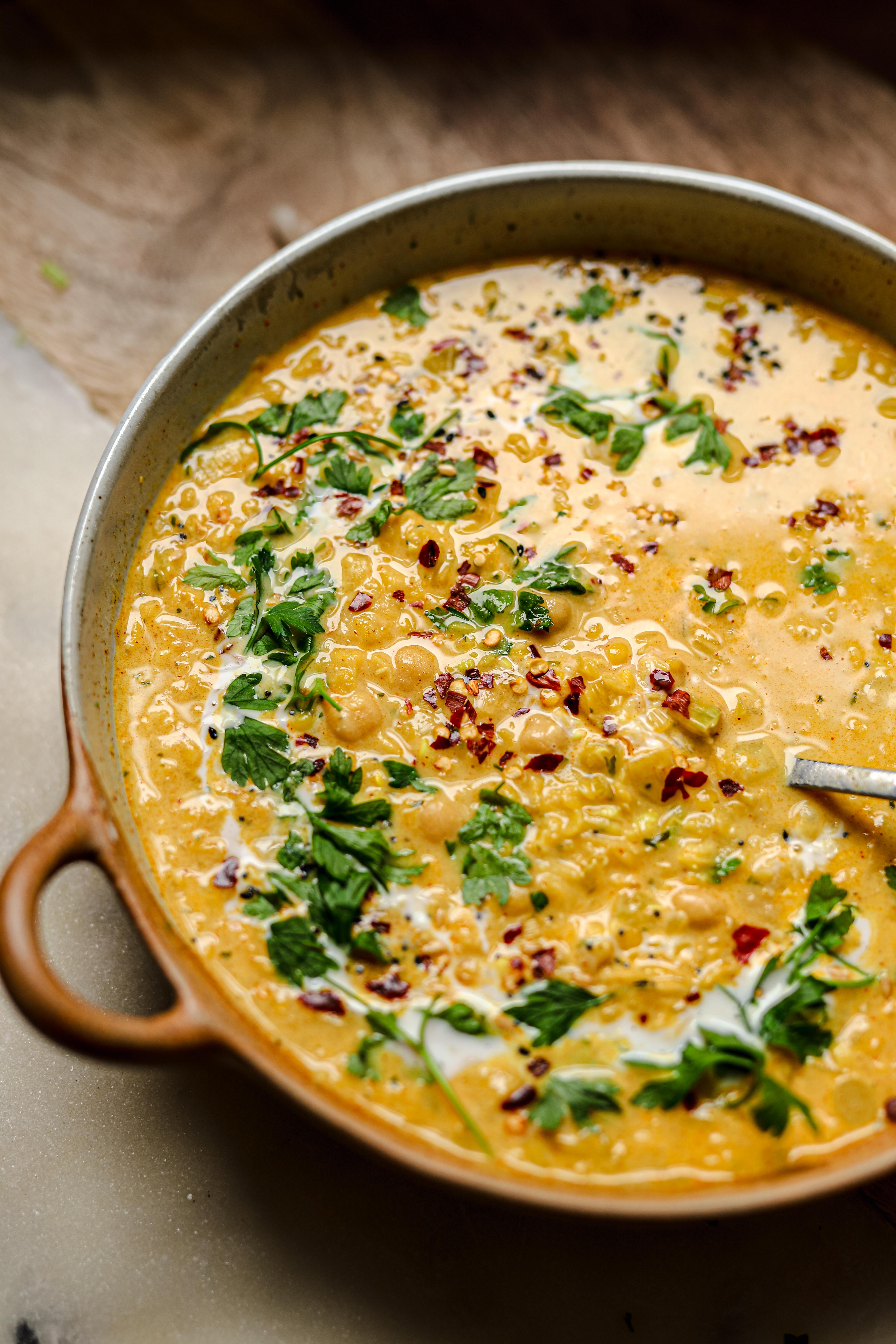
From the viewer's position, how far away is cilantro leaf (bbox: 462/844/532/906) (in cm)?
251

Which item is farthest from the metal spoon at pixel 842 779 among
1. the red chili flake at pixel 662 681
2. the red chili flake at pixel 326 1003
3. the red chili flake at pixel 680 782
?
the red chili flake at pixel 326 1003

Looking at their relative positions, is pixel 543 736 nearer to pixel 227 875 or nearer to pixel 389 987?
pixel 389 987

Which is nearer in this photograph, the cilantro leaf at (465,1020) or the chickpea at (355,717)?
the cilantro leaf at (465,1020)

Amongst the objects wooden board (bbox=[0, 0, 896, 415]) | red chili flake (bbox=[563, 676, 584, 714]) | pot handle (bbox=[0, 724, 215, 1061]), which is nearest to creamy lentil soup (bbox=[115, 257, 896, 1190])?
red chili flake (bbox=[563, 676, 584, 714])

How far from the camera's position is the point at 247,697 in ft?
8.77

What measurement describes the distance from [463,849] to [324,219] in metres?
2.13

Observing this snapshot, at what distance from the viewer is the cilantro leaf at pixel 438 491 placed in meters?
2.85

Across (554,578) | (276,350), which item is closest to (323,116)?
(276,350)

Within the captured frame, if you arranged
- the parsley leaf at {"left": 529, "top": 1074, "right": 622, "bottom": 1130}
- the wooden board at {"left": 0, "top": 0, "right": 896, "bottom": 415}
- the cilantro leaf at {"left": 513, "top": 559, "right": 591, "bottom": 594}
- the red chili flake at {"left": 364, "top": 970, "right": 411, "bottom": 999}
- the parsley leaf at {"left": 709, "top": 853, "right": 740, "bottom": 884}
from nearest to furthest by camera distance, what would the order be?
the parsley leaf at {"left": 529, "top": 1074, "right": 622, "bottom": 1130}, the red chili flake at {"left": 364, "top": 970, "right": 411, "bottom": 999}, the parsley leaf at {"left": 709, "top": 853, "right": 740, "bottom": 884}, the cilantro leaf at {"left": 513, "top": 559, "right": 591, "bottom": 594}, the wooden board at {"left": 0, "top": 0, "right": 896, "bottom": 415}

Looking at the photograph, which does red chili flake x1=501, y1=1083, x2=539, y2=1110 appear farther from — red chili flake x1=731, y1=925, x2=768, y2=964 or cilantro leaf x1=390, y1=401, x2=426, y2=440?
cilantro leaf x1=390, y1=401, x2=426, y2=440

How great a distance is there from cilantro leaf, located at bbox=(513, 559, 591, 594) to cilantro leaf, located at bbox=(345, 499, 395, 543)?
36 centimetres

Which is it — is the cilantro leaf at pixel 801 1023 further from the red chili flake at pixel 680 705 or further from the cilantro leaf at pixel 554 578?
the cilantro leaf at pixel 554 578

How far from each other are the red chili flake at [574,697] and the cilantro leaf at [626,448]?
24.8 inches

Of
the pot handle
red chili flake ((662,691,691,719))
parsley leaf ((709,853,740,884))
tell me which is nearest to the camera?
the pot handle
